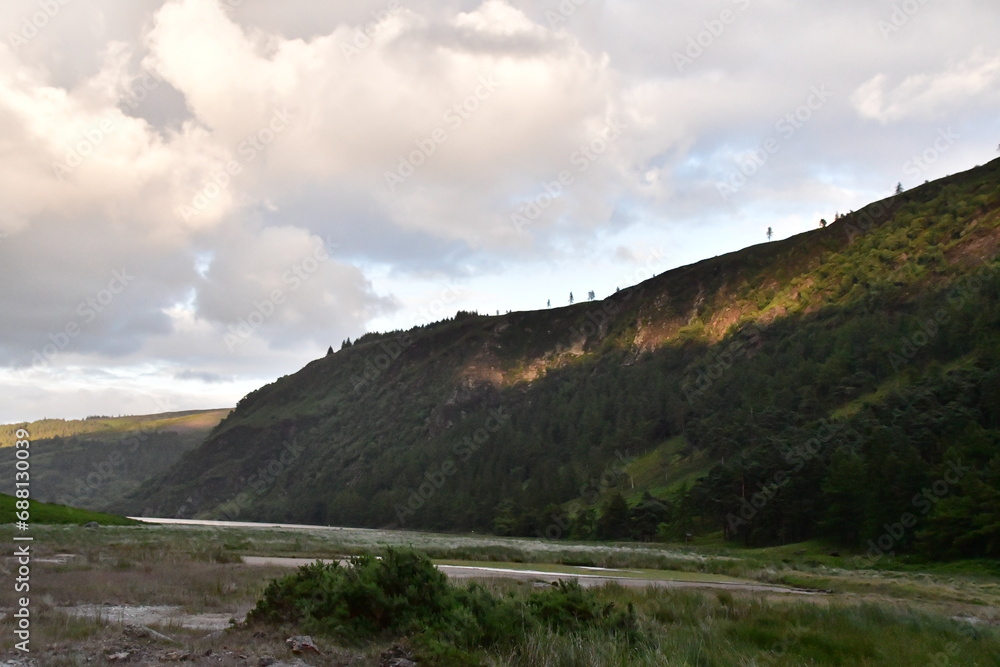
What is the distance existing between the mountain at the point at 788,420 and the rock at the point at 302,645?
51.3m

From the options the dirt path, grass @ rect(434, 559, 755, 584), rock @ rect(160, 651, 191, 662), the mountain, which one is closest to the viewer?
rock @ rect(160, 651, 191, 662)

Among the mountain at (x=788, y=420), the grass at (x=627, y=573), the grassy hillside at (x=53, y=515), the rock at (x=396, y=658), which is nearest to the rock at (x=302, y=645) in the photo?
the rock at (x=396, y=658)

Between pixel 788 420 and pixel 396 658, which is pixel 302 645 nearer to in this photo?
pixel 396 658

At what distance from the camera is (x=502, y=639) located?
11.6 m

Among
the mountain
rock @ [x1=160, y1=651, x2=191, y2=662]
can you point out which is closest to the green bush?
rock @ [x1=160, y1=651, x2=191, y2=662]

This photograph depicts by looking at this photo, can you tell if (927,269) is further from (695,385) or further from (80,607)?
(80,607)

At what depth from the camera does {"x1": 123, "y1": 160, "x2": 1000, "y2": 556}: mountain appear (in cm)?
6594

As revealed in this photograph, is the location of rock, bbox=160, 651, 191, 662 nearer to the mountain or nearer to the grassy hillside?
the mountain

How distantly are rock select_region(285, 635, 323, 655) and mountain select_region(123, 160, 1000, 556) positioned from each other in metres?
51.3

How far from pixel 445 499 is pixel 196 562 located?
13427cm

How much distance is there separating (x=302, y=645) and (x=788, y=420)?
112548 millimetres

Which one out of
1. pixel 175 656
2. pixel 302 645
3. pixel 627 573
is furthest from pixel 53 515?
pixel 302 645

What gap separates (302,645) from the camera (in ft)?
34.6

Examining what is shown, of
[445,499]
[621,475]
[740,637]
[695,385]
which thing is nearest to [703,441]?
[621,475]
